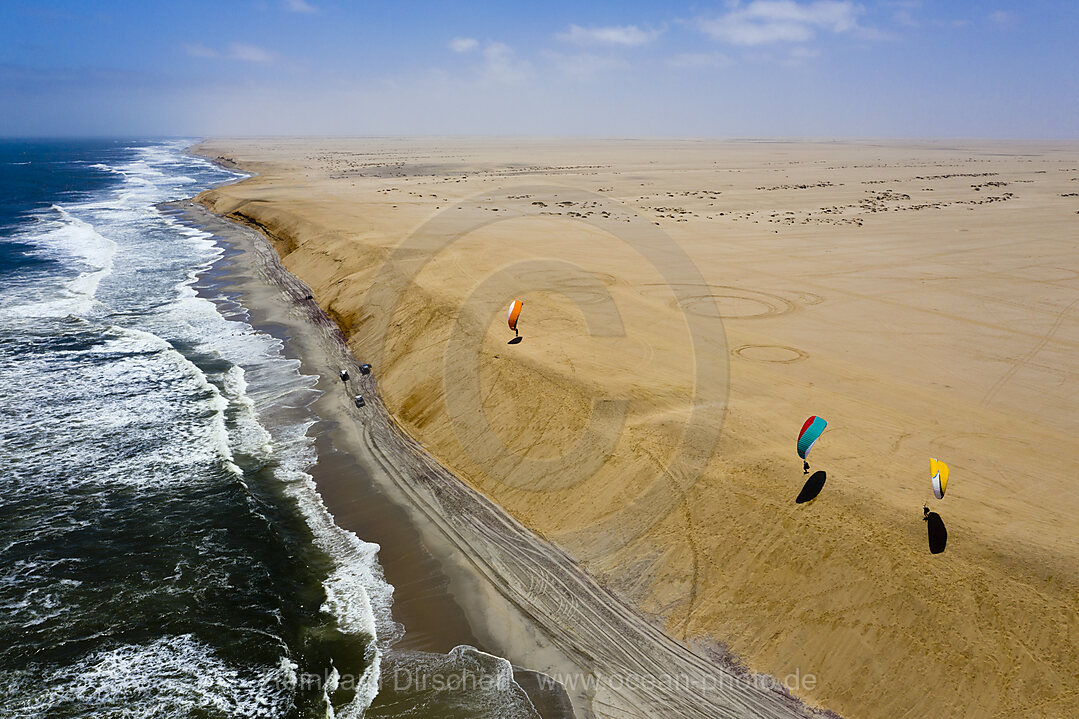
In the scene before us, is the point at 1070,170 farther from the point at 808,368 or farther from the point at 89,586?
the point at 89,586

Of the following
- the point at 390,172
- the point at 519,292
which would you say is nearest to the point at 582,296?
the point at 519,292

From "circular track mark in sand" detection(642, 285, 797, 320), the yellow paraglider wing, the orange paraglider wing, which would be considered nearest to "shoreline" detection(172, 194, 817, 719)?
the yellow paraglider wing

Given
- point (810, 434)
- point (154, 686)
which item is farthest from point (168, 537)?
point (810, 434)

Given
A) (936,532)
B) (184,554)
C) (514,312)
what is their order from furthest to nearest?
(514,312) → (184,554) → (936,532)

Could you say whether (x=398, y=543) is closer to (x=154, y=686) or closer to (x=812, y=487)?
(x=154, y=686)

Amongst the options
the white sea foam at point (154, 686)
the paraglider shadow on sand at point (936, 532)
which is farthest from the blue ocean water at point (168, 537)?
the paraglider shadow on sand at point (936, 532)

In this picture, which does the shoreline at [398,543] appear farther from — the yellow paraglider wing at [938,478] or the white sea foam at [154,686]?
the yellow paraglider wing at [938,478]

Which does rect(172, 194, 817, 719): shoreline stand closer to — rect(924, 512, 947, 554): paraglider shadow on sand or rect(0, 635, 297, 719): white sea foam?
rect(0, 635, 297, 719): white sea foam
